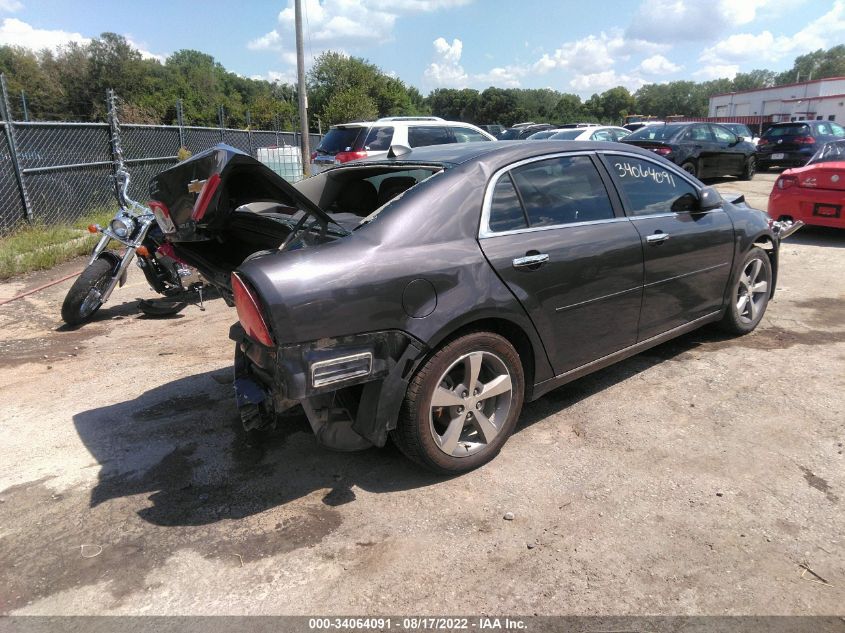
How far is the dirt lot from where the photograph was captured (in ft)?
7.73

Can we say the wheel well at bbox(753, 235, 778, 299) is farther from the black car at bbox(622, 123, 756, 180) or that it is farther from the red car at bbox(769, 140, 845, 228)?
the black car at bbox(622, 123, 756, 180)

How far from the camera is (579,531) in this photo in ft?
8.84

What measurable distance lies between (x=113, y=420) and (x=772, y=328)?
5.29 metres

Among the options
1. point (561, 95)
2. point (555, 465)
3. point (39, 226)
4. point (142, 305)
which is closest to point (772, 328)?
point (555, 465)

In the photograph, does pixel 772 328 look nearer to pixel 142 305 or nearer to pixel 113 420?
pixel 113 420

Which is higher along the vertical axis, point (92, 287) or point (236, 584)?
point (92, 287)

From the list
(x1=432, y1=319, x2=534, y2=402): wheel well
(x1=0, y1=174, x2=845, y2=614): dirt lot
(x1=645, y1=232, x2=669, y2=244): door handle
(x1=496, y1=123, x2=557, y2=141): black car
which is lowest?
(x1=0, y1=174, x2=845, y2=614): dirt lot

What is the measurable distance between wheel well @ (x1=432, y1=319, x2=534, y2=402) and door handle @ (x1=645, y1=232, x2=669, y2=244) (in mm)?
1184

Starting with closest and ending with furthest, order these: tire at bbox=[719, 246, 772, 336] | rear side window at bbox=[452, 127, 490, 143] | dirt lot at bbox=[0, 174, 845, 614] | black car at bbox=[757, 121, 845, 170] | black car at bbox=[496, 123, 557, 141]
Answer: dirt lot at bbox=[0, 174, 845, 614] < tire at bbox=[719, 246, 772, 336] < rear side window at bbox=[452, 127, 490, 143] < black car at bbox=[757, 121, 845, 170] < black car at bbox=[496, 123, 557, 141]

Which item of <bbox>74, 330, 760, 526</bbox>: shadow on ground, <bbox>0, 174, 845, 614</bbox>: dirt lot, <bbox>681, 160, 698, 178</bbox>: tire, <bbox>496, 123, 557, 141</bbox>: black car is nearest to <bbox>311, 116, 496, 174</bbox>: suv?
<bbox>681, 160, 698, 178</bbox>: tire

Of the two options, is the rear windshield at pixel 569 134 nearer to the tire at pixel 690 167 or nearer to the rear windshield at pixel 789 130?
the tire at pixel 690 167

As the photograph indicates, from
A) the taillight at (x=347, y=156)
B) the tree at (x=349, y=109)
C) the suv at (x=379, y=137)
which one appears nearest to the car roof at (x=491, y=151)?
the taillight at (x=347, y=156)

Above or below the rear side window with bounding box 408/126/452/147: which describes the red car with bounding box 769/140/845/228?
below

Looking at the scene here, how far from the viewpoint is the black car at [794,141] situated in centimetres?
1717
